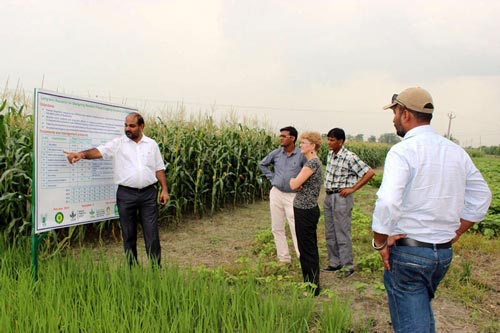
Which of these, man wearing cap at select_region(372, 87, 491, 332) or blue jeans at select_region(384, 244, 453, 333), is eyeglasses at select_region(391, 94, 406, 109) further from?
blue jeans at select_region(384, 244, 453, 333)

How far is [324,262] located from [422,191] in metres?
3.76

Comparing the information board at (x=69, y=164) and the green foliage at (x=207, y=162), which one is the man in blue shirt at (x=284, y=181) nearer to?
the information board at (x=69, y=164)

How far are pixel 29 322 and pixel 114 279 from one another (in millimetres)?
776

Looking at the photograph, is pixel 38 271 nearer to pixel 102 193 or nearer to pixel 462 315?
pixel 102 193

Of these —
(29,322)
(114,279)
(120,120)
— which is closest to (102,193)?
(120,120)

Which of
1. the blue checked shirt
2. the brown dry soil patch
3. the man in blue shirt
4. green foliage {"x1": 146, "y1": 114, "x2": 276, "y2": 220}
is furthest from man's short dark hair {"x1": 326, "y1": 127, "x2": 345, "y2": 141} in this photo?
green foliage {"x1": 146, "y1": 114, "x2": 276, "y2": 220}

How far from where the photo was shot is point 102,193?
4812mm

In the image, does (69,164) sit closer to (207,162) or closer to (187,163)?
(187,163)

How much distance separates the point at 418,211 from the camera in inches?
92.7

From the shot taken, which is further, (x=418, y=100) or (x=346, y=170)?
(x=346, y=170)

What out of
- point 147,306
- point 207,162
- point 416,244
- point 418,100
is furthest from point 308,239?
point 207,162

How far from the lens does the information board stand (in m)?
3.93

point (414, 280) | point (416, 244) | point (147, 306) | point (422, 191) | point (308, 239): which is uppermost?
point (422, 191)

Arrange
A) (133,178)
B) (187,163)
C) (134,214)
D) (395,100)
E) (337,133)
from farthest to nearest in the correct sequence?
1. (187,163)
2. (337,133)
3. (134,214)
4. (133,178)
5. (395,100)
